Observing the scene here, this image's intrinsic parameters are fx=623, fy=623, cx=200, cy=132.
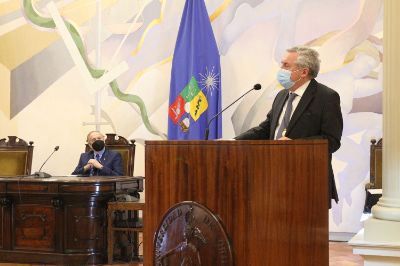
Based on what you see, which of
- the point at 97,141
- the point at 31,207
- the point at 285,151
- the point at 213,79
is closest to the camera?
the point at 285,151

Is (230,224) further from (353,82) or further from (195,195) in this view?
(353,82)

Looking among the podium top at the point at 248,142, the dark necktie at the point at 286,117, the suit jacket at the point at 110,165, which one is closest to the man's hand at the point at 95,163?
the suit jacket at the point at 110,165

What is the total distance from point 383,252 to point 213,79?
462 centimetres

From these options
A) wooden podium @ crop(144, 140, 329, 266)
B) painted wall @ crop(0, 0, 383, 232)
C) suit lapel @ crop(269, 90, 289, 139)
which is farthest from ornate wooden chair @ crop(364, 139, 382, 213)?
wooden podium @ crop(144, 140, 329, 266)

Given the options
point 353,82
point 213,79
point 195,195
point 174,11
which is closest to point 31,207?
point 213,79

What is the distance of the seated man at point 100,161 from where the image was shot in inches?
255

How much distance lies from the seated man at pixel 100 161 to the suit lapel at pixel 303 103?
3.85 meters

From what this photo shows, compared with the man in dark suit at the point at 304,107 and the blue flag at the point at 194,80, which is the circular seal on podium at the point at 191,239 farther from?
the blue flag at the point at 194,80

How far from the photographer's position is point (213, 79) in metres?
6.89

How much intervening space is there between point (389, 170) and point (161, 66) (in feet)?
17.4

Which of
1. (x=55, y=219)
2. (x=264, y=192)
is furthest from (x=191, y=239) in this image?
(x=55, y=219)

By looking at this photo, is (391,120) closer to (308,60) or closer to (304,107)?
(304,107)

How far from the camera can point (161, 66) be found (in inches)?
299

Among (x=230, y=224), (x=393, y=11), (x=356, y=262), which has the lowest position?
(x=356, y=262)
